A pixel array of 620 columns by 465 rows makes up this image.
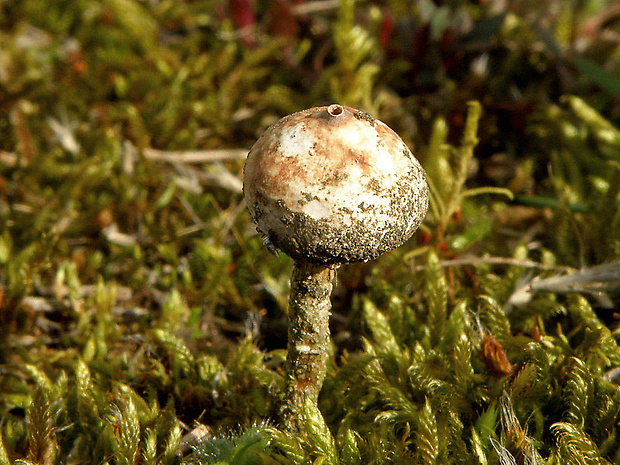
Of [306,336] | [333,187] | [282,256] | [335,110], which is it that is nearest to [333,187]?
[333,187]

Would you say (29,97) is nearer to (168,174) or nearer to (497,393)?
(168,174)

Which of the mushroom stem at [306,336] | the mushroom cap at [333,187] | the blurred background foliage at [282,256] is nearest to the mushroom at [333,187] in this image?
the mushroom cap at [333,187]

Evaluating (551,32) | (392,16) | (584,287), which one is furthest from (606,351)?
(392,16)

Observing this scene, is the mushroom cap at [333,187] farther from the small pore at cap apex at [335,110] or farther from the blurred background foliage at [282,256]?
the blurred background foliage at [282,256]

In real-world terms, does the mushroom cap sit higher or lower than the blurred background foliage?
higher

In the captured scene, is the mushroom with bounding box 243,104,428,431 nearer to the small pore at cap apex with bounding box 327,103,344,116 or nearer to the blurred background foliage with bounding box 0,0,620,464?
the small pore at cap apex with bounding box 327,103,344,116

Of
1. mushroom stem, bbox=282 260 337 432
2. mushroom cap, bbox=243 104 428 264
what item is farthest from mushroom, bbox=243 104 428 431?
mushroom stem, bbox=282 260 337 432
